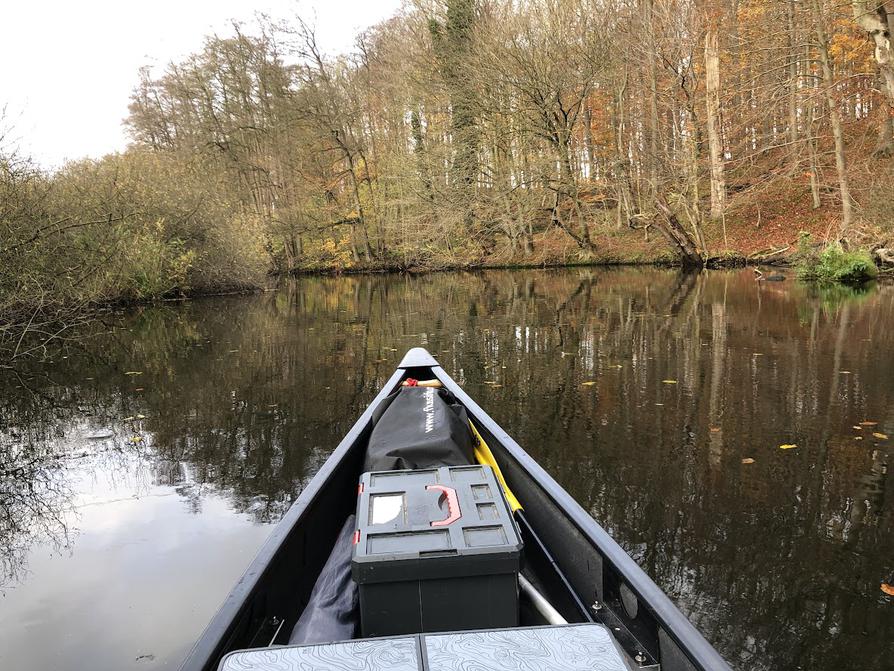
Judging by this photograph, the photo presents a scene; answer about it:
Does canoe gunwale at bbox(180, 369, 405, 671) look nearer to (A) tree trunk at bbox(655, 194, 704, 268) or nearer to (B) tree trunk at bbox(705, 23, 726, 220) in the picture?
(A) tree trunk at bbox(655, 194, 704, 268)

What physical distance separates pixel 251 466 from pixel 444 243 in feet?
78.7

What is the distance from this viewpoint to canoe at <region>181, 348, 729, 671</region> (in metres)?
1.51

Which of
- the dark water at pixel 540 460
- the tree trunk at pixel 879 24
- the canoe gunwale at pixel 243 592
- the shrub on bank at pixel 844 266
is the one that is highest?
the tree trunk at pixel 879 24

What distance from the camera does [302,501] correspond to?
2.38 m

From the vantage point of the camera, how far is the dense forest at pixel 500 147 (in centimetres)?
1722

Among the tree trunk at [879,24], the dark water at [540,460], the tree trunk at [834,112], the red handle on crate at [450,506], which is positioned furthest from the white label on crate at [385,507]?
the tree trunk at [834,112]

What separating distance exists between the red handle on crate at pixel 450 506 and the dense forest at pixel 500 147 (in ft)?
40.5

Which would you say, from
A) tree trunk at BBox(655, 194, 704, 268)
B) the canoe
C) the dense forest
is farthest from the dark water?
tree trunk at BBox(655, 194, 704, 268)

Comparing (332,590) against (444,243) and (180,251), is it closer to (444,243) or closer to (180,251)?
(180,251)

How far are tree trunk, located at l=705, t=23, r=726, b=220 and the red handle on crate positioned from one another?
22957 millimetres

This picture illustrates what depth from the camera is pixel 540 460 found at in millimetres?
4309

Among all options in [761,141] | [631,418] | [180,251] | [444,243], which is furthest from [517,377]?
[761,141]

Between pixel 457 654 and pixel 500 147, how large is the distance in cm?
2389

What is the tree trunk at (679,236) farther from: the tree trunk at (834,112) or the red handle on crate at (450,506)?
the red handle on crate at (450,506)
